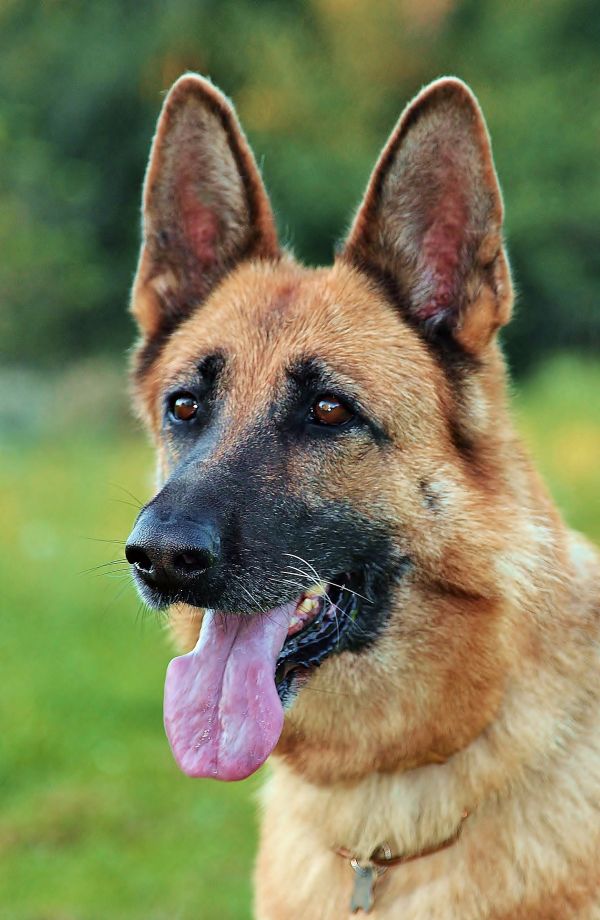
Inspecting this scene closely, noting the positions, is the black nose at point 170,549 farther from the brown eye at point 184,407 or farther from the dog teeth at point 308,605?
the brown eye at point 184,407

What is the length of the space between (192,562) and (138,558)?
0.44ft

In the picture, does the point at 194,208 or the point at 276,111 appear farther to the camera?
the point at 276,111

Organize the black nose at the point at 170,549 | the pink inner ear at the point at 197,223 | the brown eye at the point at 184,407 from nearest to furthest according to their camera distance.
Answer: the black nose at the point at 170,549 < the brown eye at the point at 184,407 < the pink inner ear at the point at 197,223

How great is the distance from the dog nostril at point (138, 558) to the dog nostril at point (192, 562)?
68 millimetres

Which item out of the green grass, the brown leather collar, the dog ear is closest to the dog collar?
the brown leather collar

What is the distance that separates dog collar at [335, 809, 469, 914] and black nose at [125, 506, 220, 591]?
3.13 ft

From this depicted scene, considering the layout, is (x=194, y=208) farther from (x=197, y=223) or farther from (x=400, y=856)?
(x=400, y=856)

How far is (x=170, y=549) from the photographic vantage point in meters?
2.54

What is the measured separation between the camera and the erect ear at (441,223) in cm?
292

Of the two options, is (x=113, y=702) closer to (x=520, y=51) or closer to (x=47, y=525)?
(x=47, y=525)


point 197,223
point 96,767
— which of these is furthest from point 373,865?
point 96,767

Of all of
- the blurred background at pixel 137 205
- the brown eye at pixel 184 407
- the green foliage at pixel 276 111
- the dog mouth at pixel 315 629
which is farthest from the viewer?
the green foliage at pixel 276 111

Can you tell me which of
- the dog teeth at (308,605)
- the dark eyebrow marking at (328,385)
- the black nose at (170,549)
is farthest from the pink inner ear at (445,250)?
the black nose at (170,549)

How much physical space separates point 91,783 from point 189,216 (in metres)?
3.34
